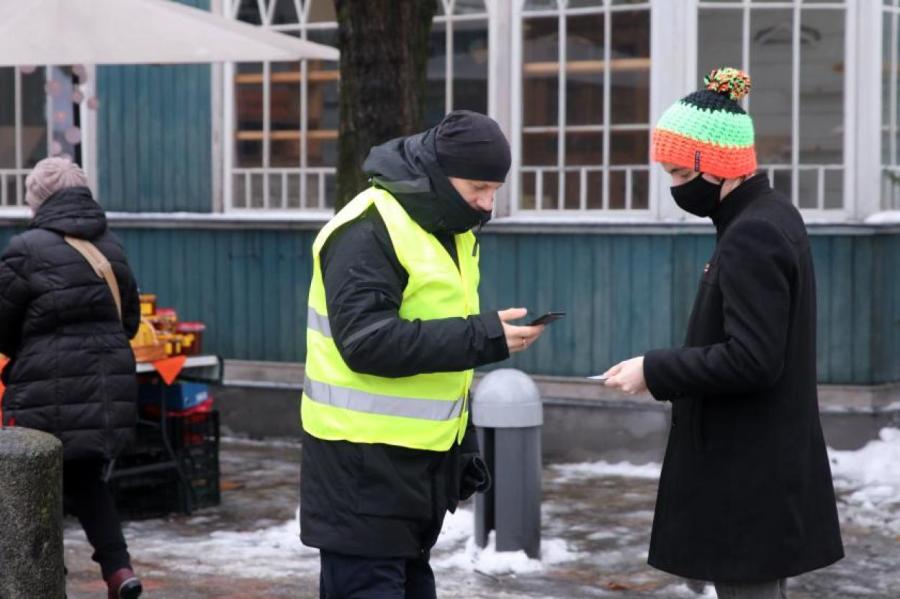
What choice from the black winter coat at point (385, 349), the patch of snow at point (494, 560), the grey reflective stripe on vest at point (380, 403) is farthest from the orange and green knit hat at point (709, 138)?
the patch of snow at point (494, 560)

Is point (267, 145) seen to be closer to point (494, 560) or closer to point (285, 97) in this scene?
point (285, 97)

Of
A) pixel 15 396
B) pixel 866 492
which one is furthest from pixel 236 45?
pixel 866 492

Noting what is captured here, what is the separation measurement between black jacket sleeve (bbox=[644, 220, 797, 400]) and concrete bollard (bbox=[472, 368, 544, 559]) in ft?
10.6

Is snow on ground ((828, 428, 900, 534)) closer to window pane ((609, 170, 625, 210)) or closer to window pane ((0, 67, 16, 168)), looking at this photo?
window pane ((609, 170, 625, 210))

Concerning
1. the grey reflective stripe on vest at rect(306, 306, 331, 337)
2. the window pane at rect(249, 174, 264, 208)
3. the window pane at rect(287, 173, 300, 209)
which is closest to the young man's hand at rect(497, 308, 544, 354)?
the grey reflective stripe on vest at rect(306, 306, 331, 337)

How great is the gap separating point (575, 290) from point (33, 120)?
460 centimetres

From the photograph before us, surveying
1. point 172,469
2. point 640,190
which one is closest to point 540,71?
point 640,190

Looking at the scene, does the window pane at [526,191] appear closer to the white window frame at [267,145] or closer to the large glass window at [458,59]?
the large glass window at [458,59]

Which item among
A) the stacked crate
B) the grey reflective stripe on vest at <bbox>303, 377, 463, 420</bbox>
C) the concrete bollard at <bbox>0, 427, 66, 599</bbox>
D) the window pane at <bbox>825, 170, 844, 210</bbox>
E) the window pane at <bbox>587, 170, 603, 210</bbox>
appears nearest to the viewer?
the grey reflective stripe on vest at <bbox>303, 377, 463, 420</bbox>

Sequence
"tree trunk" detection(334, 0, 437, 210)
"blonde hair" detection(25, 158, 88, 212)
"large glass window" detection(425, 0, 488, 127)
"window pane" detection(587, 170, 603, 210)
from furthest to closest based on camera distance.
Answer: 1. "large glass window" detection(425, 0, 488, 127)
2. "window pane" detection(587, 170, 603, 210)
3. "tree trunk" detection(334, 0, 437, 210)
4. "blonde hair" detection(25, 158, 88, 212)

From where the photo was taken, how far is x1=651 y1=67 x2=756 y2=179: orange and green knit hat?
404 centimetres

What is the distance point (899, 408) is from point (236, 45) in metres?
4.55

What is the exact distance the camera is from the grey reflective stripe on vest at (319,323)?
4.02m

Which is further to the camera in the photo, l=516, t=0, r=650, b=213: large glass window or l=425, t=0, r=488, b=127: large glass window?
l=425, t=0, r=488, b=127: large glass window
